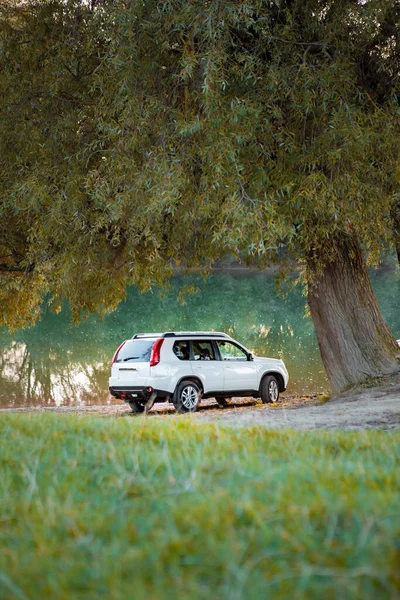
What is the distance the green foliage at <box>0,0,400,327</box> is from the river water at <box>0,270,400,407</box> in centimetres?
346

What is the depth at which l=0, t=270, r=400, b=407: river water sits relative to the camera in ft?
74.0

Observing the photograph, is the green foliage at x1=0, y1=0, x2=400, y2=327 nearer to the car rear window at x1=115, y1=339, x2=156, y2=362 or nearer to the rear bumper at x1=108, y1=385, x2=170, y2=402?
the car rear window at x1=115, y1=339, x2=156, y2=362

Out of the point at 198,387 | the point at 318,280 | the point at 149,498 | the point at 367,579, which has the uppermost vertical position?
the point at 318,280

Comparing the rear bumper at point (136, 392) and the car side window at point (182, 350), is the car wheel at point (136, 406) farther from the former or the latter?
the car side window at point (182, 350)

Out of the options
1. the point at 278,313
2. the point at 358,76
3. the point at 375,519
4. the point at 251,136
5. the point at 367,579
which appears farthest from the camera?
the point at 278,313

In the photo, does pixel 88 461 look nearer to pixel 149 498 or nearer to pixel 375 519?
pixel 149 498

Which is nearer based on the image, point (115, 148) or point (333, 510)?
point (333, 510)

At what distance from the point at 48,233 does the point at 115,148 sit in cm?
270

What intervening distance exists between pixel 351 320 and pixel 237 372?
401 centimetres

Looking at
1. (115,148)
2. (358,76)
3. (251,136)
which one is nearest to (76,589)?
(251,136)

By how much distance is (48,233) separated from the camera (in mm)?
13453

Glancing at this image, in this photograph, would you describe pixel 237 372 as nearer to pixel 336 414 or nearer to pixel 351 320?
pixel 351 320

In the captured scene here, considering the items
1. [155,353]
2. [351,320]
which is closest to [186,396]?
[155,353]

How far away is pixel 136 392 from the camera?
50.9ft
